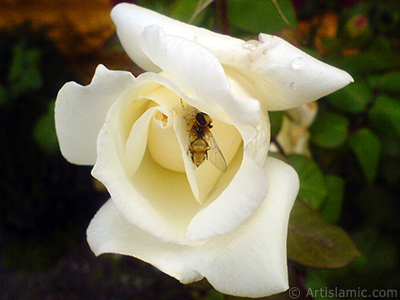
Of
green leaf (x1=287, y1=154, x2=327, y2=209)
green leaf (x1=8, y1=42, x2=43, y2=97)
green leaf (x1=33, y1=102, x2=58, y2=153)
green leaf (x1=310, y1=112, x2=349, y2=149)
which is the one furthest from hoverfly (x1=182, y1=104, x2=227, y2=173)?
green leaf (x1=8, y1=42, x2=43, y2=97)

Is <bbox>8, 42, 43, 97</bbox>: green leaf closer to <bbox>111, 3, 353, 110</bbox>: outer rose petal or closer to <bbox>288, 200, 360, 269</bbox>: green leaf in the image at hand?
<bbox>111, 3, 353, 110</bbox>: outer rose petal

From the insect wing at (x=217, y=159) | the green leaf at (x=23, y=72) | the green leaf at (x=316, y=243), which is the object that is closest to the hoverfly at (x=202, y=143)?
the insect wing at (x=217, y=159)

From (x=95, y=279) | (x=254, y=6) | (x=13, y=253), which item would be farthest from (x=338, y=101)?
(x=13, y=253)

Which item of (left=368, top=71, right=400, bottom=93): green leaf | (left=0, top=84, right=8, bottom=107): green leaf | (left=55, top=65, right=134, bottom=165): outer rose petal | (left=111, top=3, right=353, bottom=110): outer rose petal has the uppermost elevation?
(left=111, top=3, right=353, bottom=110): outer rose petal

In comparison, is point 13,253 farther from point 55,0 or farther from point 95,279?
point 55,0

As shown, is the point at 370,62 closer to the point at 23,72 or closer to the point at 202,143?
the point at 202,143

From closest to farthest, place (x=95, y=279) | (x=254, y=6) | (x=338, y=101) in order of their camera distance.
Answer: (x=254, y=6) < (x=338, y=101) < (x=95, y=279)

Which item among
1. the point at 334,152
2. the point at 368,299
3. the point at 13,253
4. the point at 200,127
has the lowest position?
the point at 13,253
